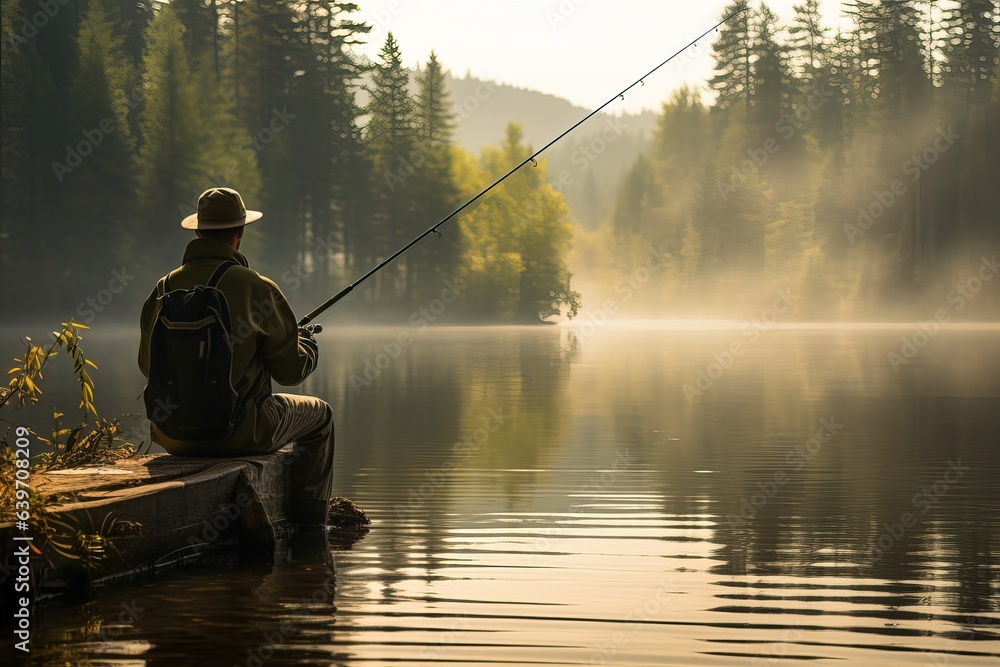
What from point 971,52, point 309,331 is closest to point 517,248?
point 971,52

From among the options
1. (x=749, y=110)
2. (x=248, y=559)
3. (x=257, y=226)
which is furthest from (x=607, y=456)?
(x=749, y=110)

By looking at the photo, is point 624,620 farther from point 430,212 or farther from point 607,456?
point 430,212

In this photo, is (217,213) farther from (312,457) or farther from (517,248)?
(517,248)

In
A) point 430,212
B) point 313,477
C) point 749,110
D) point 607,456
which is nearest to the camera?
point 313,477

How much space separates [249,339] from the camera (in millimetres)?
6234

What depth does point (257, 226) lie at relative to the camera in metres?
68.3

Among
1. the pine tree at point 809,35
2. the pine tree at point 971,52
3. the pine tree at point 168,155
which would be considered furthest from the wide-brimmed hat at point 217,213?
the pine tree at point 809,35

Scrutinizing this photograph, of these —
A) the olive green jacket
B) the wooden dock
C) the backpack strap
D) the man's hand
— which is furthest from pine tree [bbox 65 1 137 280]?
the backpack strap

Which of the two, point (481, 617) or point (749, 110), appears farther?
point (749, 110)

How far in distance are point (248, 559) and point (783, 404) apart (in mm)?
11718

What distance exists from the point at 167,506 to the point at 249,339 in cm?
90

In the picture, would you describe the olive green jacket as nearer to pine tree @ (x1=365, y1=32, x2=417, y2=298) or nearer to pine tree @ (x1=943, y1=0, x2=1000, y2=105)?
pine tree @ (x1=365, y1=32, x2=417, y2=298)

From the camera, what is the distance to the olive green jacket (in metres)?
6.23

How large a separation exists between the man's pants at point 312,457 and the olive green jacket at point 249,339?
1.32 feet
